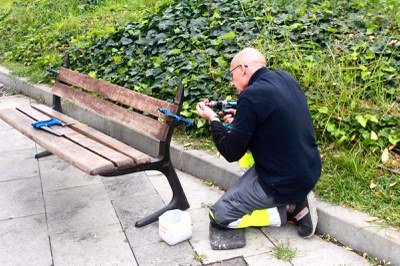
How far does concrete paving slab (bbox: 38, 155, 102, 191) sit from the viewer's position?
13.7ft

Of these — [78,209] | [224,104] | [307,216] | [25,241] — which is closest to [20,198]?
[78,209]

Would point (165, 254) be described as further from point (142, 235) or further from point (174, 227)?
point (142, 235)

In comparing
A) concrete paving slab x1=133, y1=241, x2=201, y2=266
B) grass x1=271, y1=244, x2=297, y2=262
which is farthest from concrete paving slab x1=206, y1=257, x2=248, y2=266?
grass x1=271, y1=244, x2=297, y2=262

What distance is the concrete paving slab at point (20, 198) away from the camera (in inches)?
145

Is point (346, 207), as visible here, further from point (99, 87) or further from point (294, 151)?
point (99, 87)

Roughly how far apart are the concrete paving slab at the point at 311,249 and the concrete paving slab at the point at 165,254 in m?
0.62

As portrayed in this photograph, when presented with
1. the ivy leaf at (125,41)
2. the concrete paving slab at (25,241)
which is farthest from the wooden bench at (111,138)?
the ivy leaf at (125,41)

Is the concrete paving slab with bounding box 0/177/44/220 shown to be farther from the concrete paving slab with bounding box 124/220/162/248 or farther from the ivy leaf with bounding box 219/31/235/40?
the ivy leaf with bounding box 219/31/235/40

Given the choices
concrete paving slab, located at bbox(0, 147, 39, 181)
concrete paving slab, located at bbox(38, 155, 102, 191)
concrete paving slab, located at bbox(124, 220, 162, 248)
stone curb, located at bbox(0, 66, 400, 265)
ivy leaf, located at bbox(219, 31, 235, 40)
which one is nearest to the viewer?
stone curb, located at bbox(0, 66, 400, 265)

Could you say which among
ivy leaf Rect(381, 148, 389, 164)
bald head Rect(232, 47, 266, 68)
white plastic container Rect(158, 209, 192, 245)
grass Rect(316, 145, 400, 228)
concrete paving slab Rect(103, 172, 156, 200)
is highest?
bald head Rect(232, 47, 266, 68)

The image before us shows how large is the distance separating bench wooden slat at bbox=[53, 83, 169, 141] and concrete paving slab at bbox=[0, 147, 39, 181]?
75 cm

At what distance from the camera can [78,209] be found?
12.2 feet

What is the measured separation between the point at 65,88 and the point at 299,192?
2830 millimetres

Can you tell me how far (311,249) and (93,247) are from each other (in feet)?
5.02
